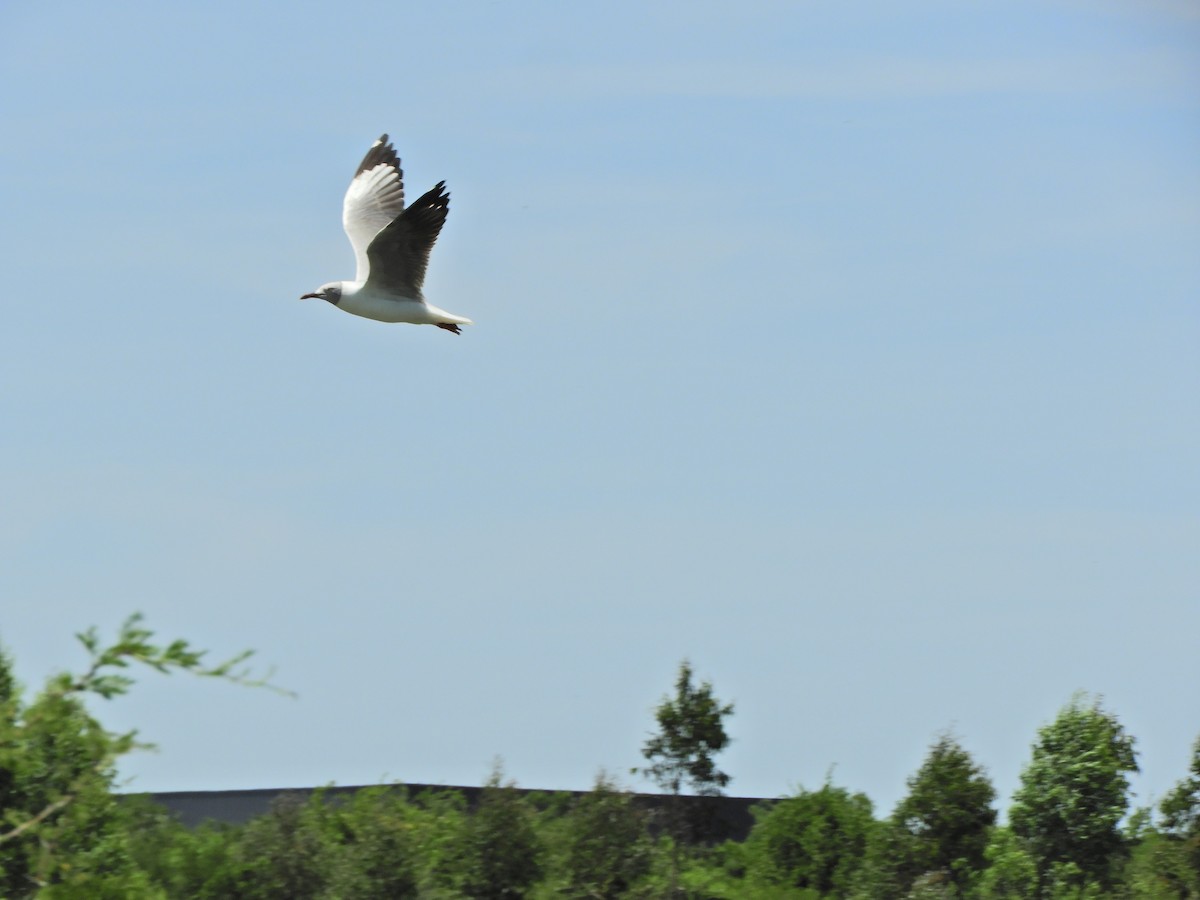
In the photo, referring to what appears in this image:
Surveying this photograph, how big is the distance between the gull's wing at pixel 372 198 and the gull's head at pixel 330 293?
0.19 meters

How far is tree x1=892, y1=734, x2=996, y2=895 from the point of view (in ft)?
69.0

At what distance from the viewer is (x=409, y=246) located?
1455 cm

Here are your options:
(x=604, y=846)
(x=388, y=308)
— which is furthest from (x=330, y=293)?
(x=604, y=846)

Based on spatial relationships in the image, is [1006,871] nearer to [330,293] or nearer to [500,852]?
[500,852]

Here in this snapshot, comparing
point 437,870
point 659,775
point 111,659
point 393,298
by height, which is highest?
point 393,298

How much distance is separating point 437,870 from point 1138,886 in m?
7.59

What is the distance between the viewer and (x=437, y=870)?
2061 cm

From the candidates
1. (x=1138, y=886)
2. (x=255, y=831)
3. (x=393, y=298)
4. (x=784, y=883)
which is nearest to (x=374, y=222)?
(x=393, y=298)

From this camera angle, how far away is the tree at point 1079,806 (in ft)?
72.4

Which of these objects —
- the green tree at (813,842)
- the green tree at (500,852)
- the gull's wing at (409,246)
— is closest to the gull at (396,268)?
the gull's wing at (409,246)

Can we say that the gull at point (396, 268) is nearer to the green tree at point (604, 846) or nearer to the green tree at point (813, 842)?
the green tree at point (604, 846)

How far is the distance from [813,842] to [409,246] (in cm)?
1052

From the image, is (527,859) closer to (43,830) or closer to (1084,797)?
(1084,797)

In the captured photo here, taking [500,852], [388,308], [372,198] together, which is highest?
[372,198]
